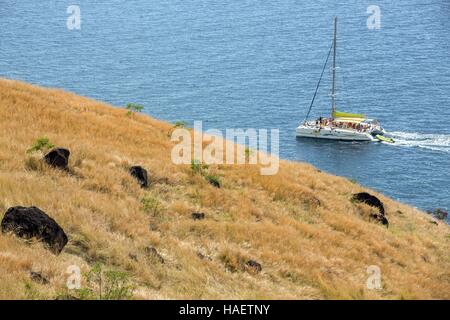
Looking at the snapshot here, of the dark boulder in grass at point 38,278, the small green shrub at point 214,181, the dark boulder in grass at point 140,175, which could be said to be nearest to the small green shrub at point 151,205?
the dark boulder in grass at point 140,175

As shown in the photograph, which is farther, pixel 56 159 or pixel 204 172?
pixel 204 172

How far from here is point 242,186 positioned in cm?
2384

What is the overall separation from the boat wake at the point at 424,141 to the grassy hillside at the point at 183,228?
5868 cm

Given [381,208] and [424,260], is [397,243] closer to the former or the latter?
[424,260]

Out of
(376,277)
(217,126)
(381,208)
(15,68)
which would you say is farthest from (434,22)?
(376,277)

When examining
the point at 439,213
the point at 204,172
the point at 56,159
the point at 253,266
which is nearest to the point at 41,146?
the point at 56,159

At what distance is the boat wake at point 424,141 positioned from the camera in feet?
277

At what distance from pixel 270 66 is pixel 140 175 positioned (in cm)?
9663

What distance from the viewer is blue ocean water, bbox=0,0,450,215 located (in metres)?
86.1

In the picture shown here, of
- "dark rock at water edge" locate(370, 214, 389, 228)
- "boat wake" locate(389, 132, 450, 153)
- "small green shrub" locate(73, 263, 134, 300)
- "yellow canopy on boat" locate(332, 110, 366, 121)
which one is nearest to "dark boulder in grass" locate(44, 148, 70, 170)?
"small green shrub" locate(73, 263, 134, 300)

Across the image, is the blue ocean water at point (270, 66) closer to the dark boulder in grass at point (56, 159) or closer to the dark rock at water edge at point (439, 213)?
the dark rock at water edge at point (439, 213)

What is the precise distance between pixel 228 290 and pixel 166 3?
15341cm

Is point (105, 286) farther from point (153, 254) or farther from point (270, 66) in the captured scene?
point (270, 66)

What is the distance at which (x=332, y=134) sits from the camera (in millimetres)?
93812
